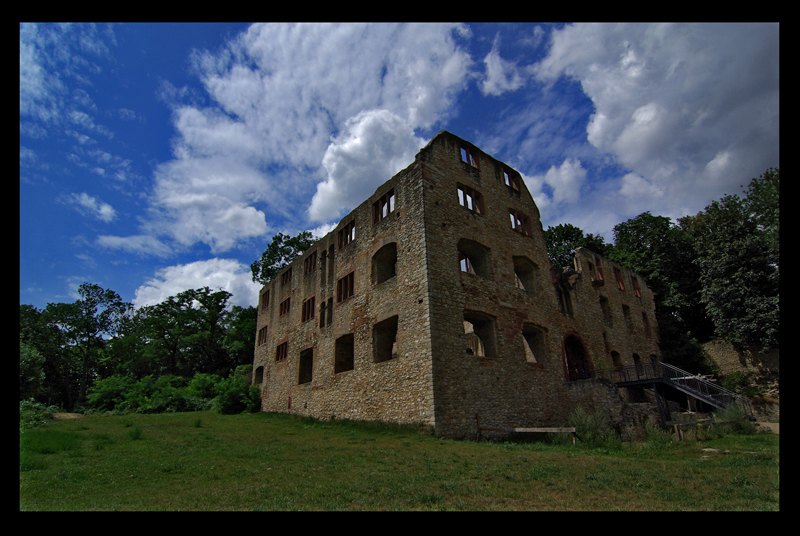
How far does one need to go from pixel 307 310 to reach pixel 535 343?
13.1 m

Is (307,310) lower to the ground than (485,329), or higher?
higher

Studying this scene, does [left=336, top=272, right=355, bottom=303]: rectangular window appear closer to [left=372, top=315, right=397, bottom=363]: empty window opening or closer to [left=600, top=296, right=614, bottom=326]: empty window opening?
[left=372, top=315, right=397, bottom=363]: empty window opening

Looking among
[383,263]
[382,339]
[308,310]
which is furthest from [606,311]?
[308,310]

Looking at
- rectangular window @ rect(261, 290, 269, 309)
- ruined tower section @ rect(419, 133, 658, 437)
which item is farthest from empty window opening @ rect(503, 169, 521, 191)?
rectangular window @ rect(261, 290, 269, 309)

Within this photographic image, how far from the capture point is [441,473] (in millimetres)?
7348

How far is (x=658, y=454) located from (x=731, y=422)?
6.25 m

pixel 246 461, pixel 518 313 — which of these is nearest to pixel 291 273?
pixel 518 313

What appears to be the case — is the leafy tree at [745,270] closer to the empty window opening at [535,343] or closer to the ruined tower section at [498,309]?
the ruined tower section at [498,309]

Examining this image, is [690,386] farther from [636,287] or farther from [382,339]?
[382,339]

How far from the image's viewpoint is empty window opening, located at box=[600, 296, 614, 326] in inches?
1005

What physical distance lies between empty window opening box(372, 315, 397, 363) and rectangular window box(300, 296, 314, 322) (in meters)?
7.18

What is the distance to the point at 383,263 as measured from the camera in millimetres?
18609

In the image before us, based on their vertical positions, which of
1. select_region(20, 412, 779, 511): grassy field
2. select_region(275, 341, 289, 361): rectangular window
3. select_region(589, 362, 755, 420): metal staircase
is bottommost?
select_region(20, 412, 779, 511): grassy field
